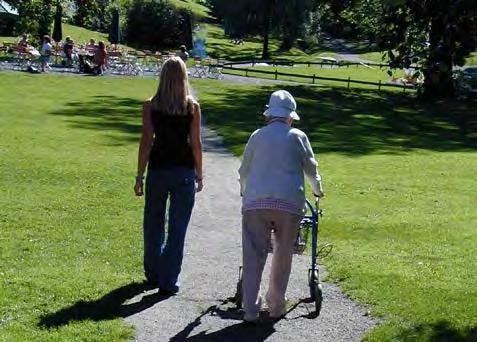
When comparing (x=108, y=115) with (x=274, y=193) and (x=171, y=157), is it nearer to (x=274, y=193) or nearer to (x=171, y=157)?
(x=171, y=157)

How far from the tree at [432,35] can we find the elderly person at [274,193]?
1330mm

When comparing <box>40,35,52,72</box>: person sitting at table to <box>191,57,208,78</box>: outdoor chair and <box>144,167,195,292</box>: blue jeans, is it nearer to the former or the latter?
<box>191,57,208,78</box>: outdoor chair

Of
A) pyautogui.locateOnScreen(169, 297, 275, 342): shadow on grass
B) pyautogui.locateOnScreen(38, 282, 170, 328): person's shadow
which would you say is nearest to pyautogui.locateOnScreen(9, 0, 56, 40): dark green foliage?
pyautogui.locateOnScreen(38, 282, 170, 328): person's shadow

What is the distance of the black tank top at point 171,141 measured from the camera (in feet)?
26.5

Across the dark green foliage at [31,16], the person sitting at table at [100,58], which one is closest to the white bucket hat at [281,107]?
the dark green foliage at [31,16]

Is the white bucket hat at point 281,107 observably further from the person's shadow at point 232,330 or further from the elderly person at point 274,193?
the person's shadow at point 232,330

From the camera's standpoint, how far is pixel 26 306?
25.7 feet

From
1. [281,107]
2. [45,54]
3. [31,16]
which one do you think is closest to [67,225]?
[31,16]

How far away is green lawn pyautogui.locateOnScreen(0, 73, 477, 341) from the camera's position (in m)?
8.00

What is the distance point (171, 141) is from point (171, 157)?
0.14 metres

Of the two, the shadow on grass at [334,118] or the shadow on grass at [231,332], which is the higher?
the shadow on grass at [231,332]

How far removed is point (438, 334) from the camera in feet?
24.6

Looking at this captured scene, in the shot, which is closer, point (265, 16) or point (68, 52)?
point (68, 52)

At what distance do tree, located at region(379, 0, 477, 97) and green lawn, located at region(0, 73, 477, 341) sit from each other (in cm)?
236
